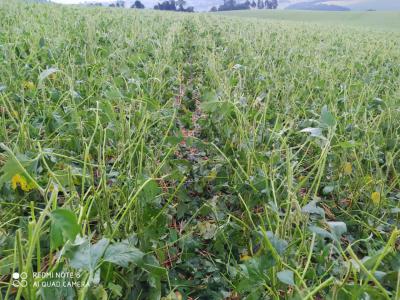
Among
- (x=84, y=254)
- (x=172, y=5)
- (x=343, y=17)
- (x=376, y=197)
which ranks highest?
(x=172, y=5)

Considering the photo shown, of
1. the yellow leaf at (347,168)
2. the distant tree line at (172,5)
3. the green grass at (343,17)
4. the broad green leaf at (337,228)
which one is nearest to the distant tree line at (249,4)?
the distant tree line at (172,5)

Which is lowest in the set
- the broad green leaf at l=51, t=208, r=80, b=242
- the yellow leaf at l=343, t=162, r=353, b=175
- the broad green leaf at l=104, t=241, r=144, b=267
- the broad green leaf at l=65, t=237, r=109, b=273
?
the yellow leaf at l=343, t=162, r=353, b=175

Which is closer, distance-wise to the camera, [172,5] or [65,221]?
[65,221]

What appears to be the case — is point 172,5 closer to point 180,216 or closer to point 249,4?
point 249,4

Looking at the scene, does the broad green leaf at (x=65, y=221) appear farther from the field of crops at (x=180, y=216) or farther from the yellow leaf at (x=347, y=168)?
the yellow leaf at (x=347, y=168)

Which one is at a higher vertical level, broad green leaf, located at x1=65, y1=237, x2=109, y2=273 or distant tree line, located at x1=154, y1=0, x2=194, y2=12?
distant tree line, located at x1=154, y1=0, x2=194, y2=12

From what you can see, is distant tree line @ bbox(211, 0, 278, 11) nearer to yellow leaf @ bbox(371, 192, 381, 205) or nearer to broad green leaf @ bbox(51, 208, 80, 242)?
yellow leaf @ bbox(371, 192, 381, 205)

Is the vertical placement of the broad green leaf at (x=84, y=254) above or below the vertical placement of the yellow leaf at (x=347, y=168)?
above

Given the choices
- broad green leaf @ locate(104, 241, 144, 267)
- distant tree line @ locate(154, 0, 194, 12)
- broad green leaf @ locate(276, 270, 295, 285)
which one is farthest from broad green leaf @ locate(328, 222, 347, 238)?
distant tree line @ locate(154, 0, 194, 12)

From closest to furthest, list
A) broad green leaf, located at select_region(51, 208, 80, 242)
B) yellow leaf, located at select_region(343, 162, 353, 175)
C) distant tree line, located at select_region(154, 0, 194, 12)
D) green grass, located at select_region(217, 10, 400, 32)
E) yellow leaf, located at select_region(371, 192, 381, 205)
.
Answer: broad green leaf, located at select_region(51, 208, 80, 242), yellow leaf, located at select_region(371, 192, 381, 205), yellow leaf, located at select_region(343, 162, 353, 175), green grass, located at select_region(217, 10, 400, 32), distant tree line, located at select_region(154, 0, 194, 12)

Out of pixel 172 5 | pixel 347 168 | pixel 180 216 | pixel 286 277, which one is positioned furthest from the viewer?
pixel 172 5

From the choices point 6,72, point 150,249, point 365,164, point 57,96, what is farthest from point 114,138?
point 365,164

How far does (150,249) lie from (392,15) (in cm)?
3319

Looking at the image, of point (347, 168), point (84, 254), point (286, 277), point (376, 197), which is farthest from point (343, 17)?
point (84, 254)
